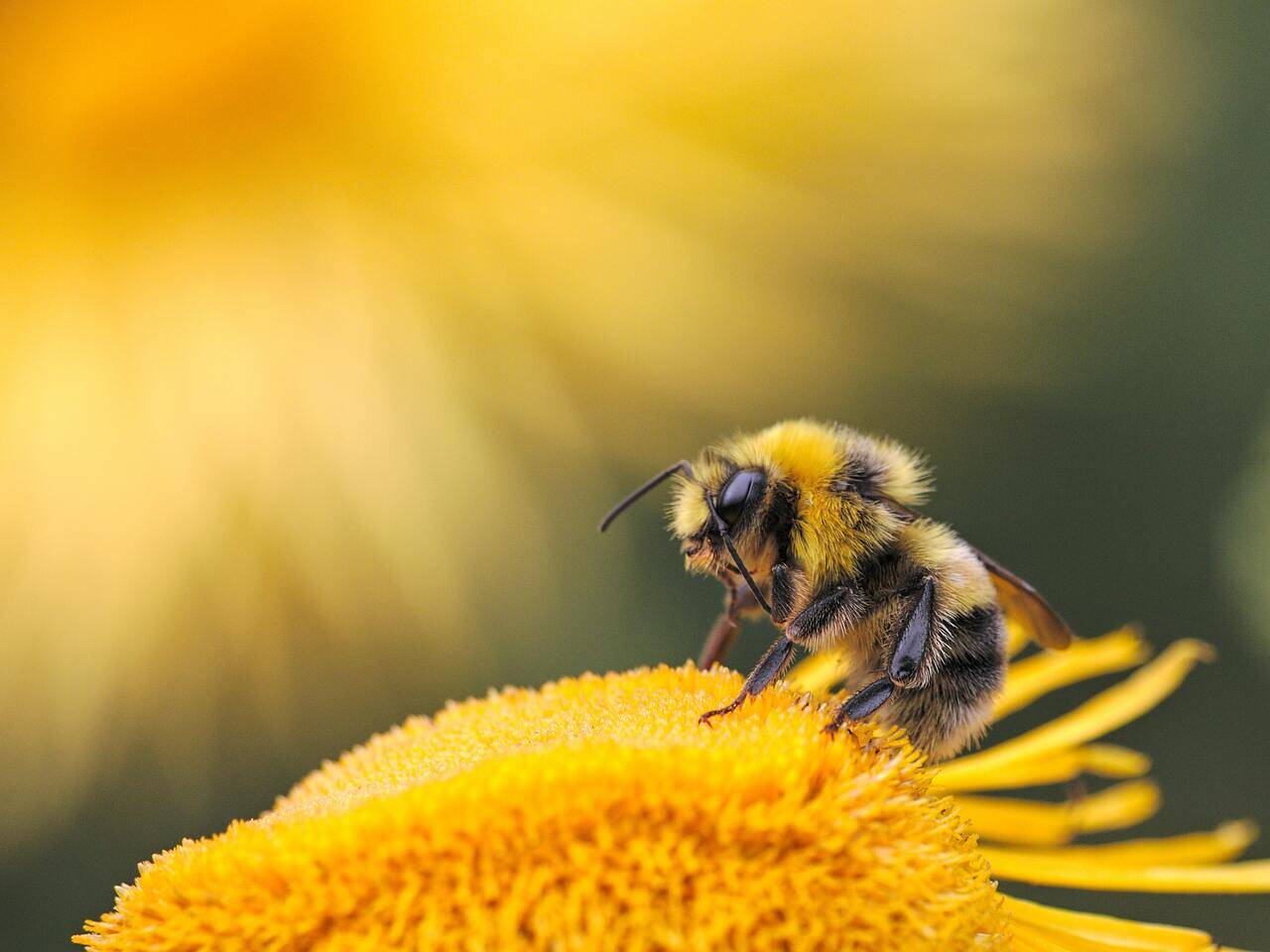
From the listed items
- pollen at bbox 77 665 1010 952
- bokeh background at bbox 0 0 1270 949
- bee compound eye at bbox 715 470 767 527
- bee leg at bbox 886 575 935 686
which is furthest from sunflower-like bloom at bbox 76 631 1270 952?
bokeh background at bbox 0 0 1270 949

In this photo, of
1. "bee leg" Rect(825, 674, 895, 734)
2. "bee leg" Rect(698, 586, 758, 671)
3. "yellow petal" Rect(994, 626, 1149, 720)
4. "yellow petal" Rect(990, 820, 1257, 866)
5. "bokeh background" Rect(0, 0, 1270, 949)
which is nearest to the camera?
"bee leg" Rect(825, 674, 895, 734)

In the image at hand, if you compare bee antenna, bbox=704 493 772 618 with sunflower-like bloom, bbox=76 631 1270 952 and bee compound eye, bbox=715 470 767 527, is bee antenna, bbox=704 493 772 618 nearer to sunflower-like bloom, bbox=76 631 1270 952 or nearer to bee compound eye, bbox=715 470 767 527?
bee compound eye, bbox=715 470 767 527

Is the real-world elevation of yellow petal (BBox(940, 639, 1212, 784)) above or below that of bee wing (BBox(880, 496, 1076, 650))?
below

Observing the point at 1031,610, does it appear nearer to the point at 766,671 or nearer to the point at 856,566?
the point at 856,566

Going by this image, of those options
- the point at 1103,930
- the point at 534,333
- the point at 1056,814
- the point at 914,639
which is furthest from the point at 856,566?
the point at 534,333

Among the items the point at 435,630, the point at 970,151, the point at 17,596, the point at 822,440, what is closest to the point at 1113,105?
the point at 970,151

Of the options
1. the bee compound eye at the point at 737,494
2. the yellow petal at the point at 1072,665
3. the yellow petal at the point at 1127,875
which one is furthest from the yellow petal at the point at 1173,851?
the bee compound eye at the point at 737,494

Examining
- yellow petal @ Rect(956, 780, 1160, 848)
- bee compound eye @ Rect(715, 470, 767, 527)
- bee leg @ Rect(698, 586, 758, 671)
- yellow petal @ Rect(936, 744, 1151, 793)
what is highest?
bee compound eye @ Rect(715, 470, 767, 527)

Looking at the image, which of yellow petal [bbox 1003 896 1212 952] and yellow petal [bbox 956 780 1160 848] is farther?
yellow petal [bbox 956 780 1160 848]

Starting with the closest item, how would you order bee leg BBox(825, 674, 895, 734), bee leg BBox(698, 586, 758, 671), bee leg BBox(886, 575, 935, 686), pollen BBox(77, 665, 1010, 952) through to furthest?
pollen BBox(77, 665, 1010, 952) → bee leg BBox(825, 674, 895, 734) → bee leg BBox(886, 575, 935, 686) → bee leg BBox(698, 586, 758, 671)
